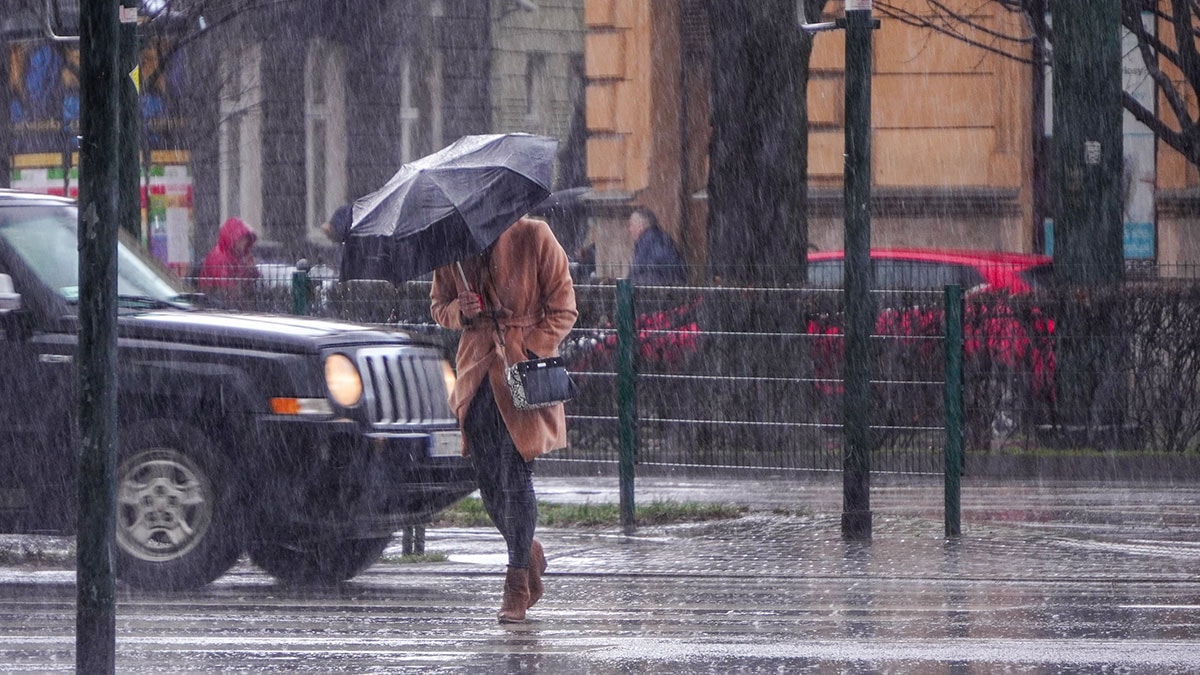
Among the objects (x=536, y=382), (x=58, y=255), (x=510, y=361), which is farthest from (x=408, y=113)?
(x=536, y=382)

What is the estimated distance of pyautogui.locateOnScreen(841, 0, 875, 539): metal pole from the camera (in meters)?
11.5

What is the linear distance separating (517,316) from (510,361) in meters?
0.21

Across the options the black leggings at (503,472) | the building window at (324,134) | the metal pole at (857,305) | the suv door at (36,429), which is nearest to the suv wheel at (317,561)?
the suv door at (36,429)

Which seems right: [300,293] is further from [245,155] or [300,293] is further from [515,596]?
[245,155]

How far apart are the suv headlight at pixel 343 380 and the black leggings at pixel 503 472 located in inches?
47.5

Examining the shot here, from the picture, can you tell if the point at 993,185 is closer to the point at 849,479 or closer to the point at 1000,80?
the point at 1000,80

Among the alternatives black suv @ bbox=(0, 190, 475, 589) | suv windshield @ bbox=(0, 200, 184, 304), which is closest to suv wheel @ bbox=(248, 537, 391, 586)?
black suv @ bbox=(0, 190, 475, 589)

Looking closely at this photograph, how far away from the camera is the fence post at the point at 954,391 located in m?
11.8

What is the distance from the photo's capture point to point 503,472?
28.3 feet

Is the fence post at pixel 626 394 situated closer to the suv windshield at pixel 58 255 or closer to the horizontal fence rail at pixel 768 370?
the horizontal fence rail at pixel 768 370

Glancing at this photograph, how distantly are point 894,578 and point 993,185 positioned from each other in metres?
17.7

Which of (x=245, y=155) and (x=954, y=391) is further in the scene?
(x=245, y=155)

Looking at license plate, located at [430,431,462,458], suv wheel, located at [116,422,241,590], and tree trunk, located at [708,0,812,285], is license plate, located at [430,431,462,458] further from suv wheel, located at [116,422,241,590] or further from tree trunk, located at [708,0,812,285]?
tree trunk, located at [708,0,812,285]

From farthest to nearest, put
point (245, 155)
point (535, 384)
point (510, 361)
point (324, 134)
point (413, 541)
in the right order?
1. point (245, 155)
2. point (324, 134)
3. point (413, 541)
4. point (510, 361)
5. point (535, 384)
